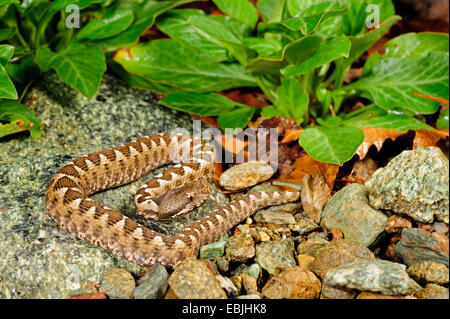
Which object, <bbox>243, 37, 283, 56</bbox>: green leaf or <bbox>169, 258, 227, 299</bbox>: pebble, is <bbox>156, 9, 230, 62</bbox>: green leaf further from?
<bbox>169, 258, 227, 299</bbox>: pebble

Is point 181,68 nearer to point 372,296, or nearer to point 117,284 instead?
point 117,284

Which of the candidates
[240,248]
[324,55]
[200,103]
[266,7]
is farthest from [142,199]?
[266,7]

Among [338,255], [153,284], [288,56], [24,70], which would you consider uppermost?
[288,56]

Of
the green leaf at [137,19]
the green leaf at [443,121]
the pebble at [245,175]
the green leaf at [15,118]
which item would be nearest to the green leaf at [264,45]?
the green leaf at [137,19]

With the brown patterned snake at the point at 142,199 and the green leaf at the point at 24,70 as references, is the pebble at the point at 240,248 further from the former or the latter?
the green leaf at the point at 24,70
